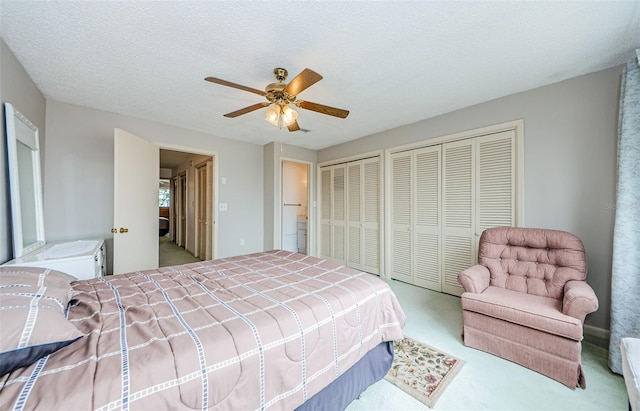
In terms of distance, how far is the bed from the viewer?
0.73 m

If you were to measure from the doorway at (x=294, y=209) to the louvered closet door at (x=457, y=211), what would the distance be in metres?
2.80

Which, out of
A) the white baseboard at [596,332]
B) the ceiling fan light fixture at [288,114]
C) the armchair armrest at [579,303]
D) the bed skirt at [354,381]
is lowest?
the white baseboard at [596,332]

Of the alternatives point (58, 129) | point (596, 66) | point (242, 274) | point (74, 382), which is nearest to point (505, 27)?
point (596, 66)

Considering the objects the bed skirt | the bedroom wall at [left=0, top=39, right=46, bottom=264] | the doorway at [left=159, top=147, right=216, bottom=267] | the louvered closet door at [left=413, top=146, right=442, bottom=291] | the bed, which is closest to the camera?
the bed

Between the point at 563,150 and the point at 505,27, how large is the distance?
1.45 meters

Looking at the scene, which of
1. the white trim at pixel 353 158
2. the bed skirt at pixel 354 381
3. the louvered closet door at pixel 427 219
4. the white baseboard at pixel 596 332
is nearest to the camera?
the bed skirt at pixel 354 381

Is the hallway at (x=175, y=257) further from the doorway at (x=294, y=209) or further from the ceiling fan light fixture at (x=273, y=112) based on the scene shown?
the ceiling fan light fixture at (x=273, y=112)

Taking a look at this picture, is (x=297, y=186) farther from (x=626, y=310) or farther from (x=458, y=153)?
(x=626, y=310)

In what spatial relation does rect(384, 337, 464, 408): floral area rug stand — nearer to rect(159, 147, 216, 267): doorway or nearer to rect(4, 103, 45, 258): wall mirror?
rect(4, 103, 45, 258): wall mirror

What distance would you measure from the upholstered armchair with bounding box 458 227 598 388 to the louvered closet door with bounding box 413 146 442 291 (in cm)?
87

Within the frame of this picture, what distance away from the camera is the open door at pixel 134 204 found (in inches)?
106

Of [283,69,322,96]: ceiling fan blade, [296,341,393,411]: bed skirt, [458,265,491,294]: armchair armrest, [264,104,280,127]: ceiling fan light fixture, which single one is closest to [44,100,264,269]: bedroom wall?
[264,104,280,127]: ceiling fan light fixture

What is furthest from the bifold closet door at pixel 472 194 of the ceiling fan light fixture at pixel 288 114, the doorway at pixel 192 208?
the doorway at pixel 192 208

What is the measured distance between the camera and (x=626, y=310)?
1.70 meters
